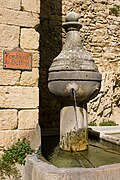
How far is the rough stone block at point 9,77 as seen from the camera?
3449 millimetres

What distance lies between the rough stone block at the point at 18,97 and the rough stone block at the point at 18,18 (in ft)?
3.00

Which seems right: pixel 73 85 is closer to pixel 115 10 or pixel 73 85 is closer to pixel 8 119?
pixel 8 119

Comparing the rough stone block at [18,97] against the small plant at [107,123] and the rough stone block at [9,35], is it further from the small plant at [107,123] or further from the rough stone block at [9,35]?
the small plant at [107,123]

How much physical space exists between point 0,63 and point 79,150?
1.72 meters

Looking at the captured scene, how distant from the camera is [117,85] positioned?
26.6ft

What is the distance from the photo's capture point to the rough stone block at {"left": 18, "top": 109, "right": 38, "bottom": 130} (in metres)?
3.52

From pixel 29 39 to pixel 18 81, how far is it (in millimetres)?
629

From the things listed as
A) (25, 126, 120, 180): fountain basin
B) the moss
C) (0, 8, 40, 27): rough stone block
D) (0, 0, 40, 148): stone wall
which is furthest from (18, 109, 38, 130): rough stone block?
(0, 8, 40, 27): rough stone block

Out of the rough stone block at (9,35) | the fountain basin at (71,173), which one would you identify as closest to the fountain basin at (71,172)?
the fountain basin at (71,173)

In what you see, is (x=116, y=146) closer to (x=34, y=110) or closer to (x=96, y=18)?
(x=34, y=110)

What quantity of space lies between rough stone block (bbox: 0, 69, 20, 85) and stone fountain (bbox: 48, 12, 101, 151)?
0.54m

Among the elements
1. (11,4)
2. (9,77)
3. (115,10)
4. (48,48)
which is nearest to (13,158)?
(9,77)

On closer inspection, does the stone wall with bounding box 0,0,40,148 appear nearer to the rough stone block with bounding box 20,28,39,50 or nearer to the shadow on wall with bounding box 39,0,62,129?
the rough stone block with bounding box 20,28,39,50

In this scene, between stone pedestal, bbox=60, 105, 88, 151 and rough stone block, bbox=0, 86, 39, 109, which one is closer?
rough stone block, bbox=0, 86, 39, 109
